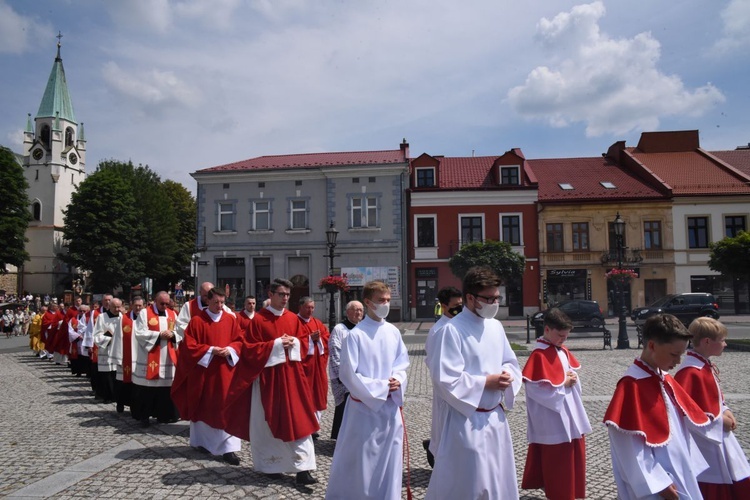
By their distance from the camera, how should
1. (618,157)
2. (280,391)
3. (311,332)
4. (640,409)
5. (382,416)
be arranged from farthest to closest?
(618,157), (311,332), (280,391), (382,416), (640,409)

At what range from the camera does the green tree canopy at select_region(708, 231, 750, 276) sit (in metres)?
18.9

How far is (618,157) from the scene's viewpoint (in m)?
39.4

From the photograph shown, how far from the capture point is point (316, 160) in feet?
122

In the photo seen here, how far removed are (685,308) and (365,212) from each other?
17.7 m

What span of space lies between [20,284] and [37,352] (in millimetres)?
43940

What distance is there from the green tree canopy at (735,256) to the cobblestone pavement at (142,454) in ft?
30.8

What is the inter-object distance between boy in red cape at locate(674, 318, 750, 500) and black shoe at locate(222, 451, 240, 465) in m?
4.47

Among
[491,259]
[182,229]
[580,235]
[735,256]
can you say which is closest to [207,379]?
[735,256]

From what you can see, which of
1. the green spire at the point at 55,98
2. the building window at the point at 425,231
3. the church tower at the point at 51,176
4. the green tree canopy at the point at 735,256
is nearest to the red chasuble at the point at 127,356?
the green tree canopy at the point at 735,256

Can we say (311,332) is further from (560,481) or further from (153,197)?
(153,197)

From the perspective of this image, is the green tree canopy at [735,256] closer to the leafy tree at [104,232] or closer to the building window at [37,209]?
the leafy tree at [104,232]

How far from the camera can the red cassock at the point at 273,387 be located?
553 centimetres

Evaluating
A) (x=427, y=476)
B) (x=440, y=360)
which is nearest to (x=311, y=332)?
(x=427, y=476)

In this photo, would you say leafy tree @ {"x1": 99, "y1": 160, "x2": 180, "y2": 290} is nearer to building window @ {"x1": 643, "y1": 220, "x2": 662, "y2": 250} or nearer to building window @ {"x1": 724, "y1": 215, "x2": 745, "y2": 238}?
building window @ {"x1": 643, "y1": 220, "x2": 662, "y2": 250}
